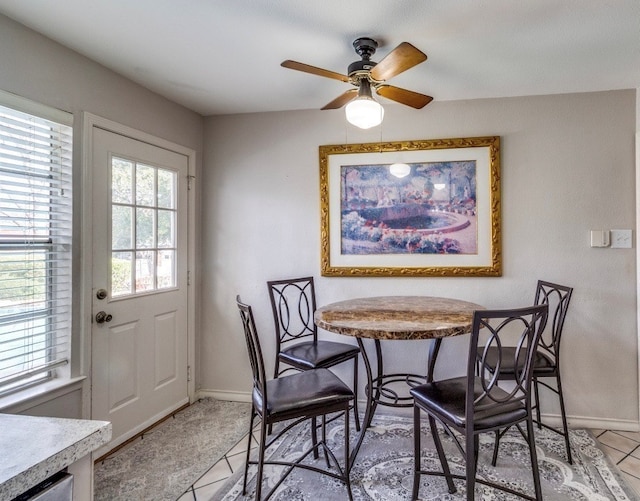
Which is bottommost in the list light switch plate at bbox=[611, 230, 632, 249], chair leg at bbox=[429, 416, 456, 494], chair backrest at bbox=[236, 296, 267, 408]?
chair leg at bbox=[429, 416, 456, 494]

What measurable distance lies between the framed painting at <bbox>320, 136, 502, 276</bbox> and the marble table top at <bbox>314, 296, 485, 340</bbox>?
42 cm

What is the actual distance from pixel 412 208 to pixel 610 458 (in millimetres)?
1940

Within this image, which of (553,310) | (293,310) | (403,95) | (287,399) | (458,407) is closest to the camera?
(458,407)

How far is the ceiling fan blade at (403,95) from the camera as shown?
1.98 meters

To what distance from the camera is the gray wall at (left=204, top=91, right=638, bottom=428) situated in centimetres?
255

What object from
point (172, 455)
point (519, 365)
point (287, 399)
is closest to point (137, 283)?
point (172, 455)

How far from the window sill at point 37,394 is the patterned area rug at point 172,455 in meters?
0.52

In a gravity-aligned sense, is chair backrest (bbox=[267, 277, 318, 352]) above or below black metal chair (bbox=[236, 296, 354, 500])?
above

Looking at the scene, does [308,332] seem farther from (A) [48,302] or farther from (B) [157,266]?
(A) [48,302]

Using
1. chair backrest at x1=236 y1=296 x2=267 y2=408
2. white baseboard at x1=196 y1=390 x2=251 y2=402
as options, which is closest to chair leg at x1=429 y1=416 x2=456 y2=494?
chair backrest at x1=236 y1=296 x2=267 y2=408

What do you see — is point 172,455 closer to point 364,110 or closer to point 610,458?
point 364,110

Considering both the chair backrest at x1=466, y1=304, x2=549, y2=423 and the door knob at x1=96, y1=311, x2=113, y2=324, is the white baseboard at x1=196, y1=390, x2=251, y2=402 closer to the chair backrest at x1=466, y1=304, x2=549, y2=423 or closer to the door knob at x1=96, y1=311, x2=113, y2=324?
the door knob at x1=96, y1=311, x2=113, y2=324

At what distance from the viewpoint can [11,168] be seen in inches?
69.0

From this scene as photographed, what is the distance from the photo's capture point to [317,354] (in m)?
2.39
